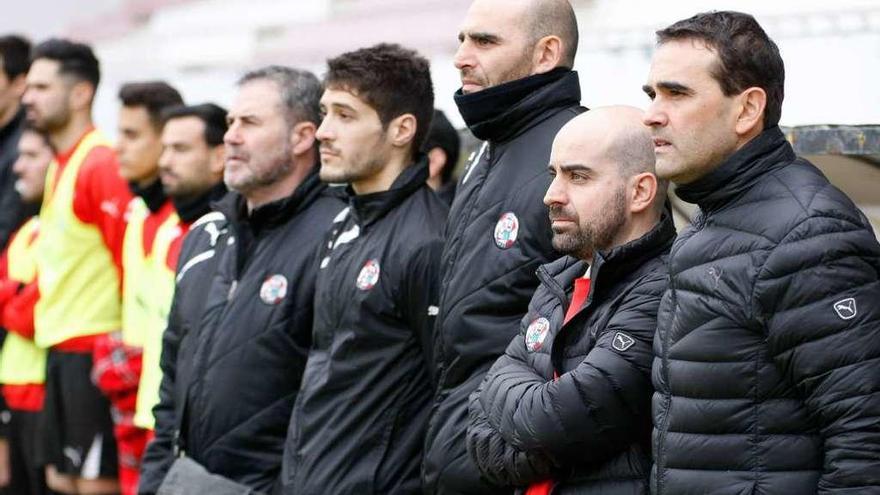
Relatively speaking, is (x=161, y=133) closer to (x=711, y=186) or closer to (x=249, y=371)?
(x=249, y=371)

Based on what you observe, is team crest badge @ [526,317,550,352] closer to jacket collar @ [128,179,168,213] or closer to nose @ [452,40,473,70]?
nose @ [452,40,473,70]

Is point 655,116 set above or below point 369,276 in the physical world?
above

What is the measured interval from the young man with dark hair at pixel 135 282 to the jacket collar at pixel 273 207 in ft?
2.90

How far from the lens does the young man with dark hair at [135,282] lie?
275 inches

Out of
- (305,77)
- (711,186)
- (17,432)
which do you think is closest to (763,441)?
(711,186)

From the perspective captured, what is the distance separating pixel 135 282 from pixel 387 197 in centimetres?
195

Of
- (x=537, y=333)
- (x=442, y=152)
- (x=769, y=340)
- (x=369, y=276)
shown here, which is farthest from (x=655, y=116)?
(x=442, y=152)

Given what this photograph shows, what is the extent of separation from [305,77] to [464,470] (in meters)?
2.01

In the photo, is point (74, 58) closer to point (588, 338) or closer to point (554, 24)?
point (554, 24)

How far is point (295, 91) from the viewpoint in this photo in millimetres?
6238

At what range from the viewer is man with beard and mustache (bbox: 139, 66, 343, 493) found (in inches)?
226

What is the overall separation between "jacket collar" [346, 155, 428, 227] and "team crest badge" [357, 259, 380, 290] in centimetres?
18

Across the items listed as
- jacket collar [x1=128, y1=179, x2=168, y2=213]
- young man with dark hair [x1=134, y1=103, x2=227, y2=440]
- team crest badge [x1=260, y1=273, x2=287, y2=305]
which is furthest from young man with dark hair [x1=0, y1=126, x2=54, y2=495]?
team crest badge [x1=260, y1=273, x2=287, y2=305]

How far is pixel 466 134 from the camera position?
662 centimetres
